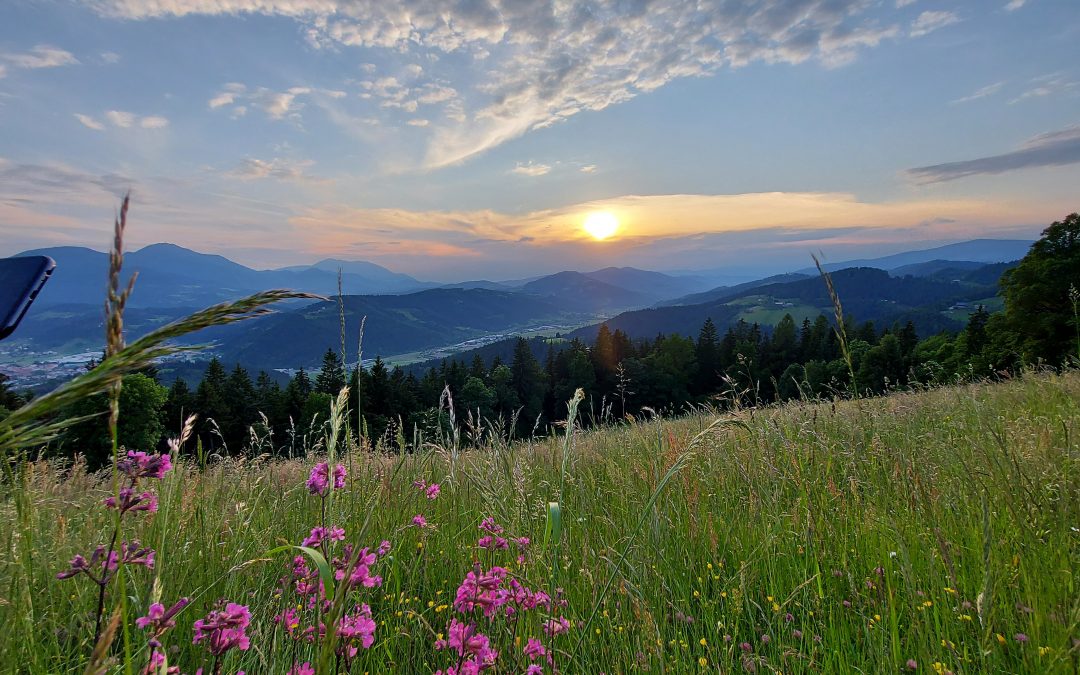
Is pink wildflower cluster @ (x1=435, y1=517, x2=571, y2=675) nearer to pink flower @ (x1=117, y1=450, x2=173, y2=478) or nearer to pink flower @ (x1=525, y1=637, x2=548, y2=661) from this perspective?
pink flower @ (x1=525, y1=637, x2=548, y2=661)

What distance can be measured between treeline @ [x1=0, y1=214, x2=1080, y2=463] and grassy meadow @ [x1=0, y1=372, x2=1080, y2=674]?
0.68m

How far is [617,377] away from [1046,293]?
34450mm

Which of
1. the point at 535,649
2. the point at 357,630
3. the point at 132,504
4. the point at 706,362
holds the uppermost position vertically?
the point at 132,504

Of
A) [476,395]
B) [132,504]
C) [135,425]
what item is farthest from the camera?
[476,395]

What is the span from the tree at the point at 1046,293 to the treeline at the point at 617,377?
0.08 metres

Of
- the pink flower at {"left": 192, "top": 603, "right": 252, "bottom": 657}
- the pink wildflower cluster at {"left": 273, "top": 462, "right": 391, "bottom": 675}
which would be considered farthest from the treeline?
the pink flower at {"left": 192, "top": 603, "right": 252, "bottom": 657}

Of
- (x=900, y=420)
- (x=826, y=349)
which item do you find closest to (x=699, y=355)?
(x=826, y=349)

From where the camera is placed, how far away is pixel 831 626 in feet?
7.34

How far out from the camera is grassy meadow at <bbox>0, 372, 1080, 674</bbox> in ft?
6.59

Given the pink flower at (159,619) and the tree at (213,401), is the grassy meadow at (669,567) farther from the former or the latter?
the tree at (213,401)

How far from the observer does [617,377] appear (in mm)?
56969

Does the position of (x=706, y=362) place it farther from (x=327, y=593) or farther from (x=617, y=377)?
(x=327, y=593)

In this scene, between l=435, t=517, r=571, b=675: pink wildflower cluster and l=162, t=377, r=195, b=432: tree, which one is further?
l=162, t=377, r=195, b=432: tree

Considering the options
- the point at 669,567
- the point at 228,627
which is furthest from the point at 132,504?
the point at 669,567
